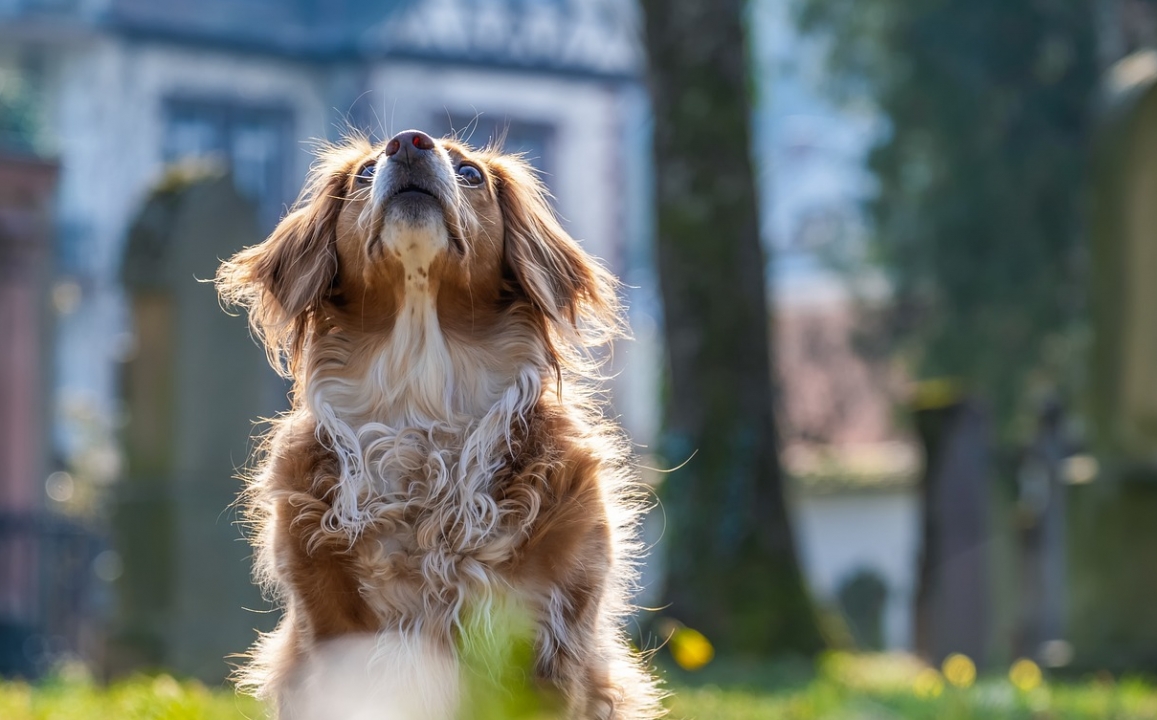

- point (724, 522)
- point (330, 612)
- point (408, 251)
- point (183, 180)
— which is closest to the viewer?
point (330, 612)

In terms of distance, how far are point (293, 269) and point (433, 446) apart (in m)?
0.69

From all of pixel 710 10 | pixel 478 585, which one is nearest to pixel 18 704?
pixel 478 585

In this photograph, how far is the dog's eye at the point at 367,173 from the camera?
16.4 feet

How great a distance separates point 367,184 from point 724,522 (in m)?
5.62

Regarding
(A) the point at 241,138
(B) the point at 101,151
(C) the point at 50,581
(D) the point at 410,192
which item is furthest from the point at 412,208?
(A) the point at 241,138

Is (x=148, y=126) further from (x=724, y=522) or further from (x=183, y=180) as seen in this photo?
(x=724, y=522)

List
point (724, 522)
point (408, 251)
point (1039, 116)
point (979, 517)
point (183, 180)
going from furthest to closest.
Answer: point (1039, 116), point (979, 517), point (183, 180), point (724, 522), point (408, 251)

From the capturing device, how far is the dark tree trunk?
10.1 m

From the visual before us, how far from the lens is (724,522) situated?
10.2 metres

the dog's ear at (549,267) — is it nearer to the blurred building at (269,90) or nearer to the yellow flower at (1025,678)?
the yellow flower at (1025,678)

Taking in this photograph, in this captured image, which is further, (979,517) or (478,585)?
(979,517)

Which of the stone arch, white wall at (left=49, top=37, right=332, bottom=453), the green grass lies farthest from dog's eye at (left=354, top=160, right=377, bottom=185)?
white wall at (left=49, top=37, right=332, bottom=453)

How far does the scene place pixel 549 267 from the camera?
202 inches

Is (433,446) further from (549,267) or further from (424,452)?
(549,267)
